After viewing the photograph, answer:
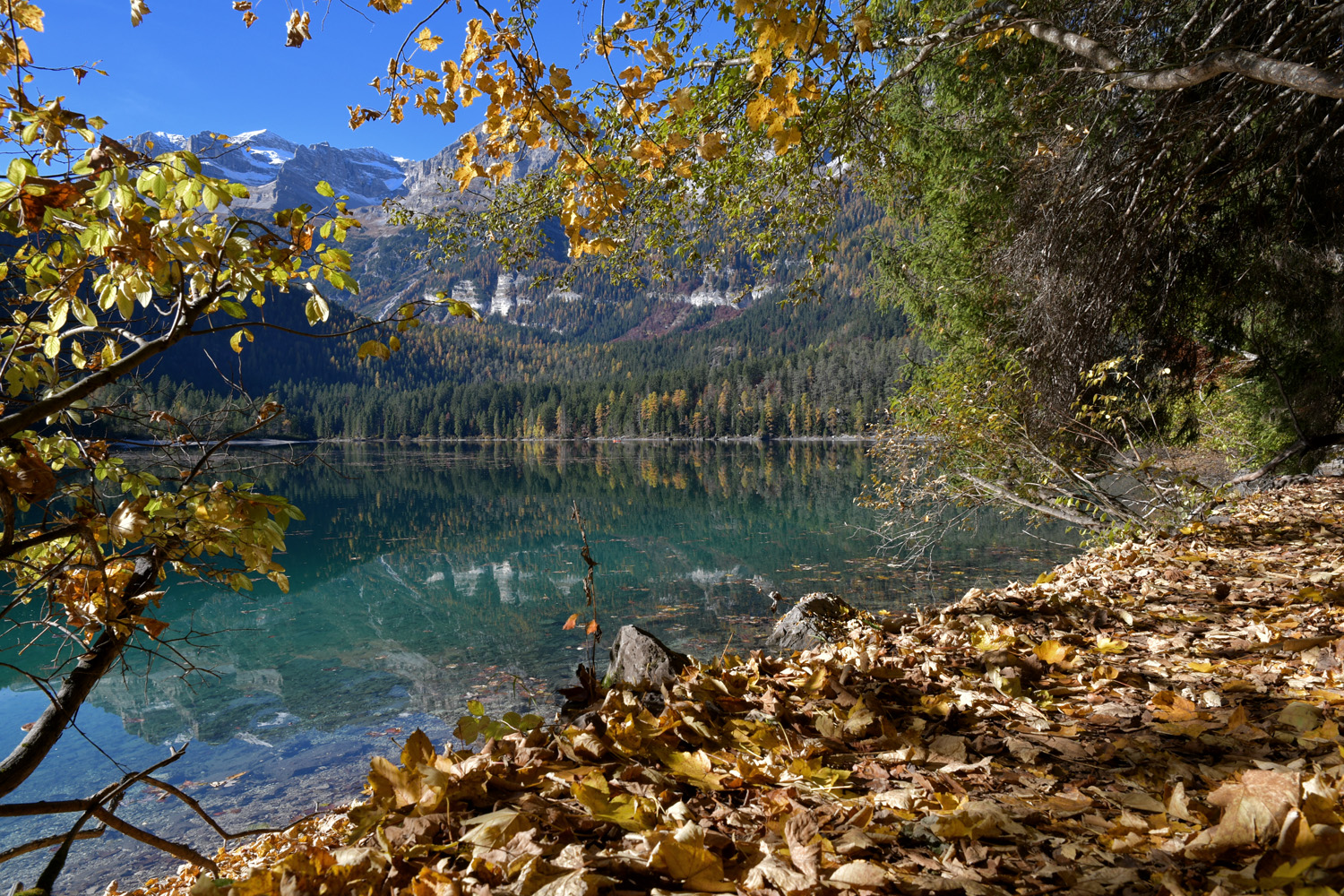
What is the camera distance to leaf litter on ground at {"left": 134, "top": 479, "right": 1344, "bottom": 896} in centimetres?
138

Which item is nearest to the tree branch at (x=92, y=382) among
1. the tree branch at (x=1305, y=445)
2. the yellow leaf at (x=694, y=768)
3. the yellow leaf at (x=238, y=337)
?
the yellow leaf at (x=238, y=337)

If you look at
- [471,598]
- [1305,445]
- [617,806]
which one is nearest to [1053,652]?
[617,806]

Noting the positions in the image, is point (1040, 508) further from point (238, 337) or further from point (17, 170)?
point (17, 170)

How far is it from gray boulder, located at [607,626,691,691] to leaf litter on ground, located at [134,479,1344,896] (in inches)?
10.3

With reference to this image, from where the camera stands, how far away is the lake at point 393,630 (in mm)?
7273

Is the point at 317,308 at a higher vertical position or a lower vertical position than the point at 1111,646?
higher

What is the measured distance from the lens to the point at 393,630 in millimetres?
12875

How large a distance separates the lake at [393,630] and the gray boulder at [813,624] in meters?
1.41

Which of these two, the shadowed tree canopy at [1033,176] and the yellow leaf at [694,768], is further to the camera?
the shadowed tree canopy at [1033,176]

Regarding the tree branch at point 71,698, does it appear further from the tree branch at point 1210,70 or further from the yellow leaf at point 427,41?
the tree branch at point 1210,70

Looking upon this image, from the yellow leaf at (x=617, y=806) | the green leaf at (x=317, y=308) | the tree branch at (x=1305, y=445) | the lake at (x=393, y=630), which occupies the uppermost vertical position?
the green leaf at (x=317, y=308)

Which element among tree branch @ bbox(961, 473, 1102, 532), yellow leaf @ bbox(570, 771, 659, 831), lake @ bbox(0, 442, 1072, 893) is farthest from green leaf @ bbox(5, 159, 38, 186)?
tree branch @ bbox(961, 473, 1102, 532)

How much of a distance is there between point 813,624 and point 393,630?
31.3ft

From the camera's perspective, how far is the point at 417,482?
150 ft
